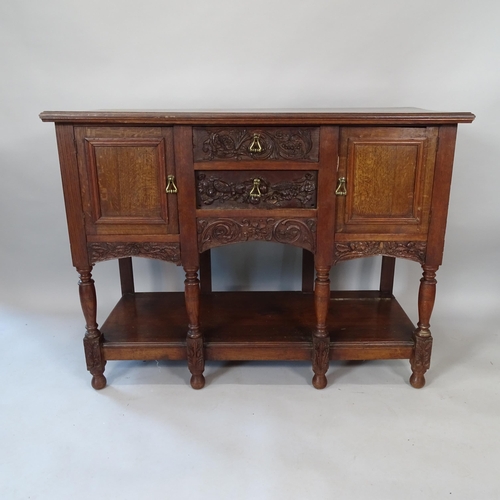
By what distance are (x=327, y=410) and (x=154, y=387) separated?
0.74m

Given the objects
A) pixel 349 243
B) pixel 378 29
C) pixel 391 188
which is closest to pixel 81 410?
pixel 349 243

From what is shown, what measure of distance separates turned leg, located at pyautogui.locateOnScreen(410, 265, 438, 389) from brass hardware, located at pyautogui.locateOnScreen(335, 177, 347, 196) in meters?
0.48

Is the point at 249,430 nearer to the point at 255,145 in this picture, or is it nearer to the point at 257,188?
the point at 257,188

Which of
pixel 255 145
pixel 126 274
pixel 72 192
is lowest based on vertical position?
pixel 126 274

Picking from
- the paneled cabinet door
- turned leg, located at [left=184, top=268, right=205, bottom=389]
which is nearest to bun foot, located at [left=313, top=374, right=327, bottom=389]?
turned leg, located at [left=184, top=268, right=205, bottom=389]

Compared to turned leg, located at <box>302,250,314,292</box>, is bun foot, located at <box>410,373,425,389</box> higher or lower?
lower

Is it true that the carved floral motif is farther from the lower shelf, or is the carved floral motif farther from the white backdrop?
the white backdrop

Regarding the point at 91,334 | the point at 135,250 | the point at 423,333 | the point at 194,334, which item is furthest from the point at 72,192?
the point at 423,333

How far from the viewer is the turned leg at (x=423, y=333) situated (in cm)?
204

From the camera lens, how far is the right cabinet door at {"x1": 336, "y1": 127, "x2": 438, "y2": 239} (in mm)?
1823

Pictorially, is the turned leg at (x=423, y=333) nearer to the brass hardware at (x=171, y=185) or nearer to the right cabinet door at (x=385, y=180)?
the right cabinet door at (x=385, y=180)

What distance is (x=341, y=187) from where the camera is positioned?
1.86 metres

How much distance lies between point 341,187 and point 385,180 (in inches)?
6.6

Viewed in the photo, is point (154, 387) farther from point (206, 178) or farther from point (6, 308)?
point (6, 308)
